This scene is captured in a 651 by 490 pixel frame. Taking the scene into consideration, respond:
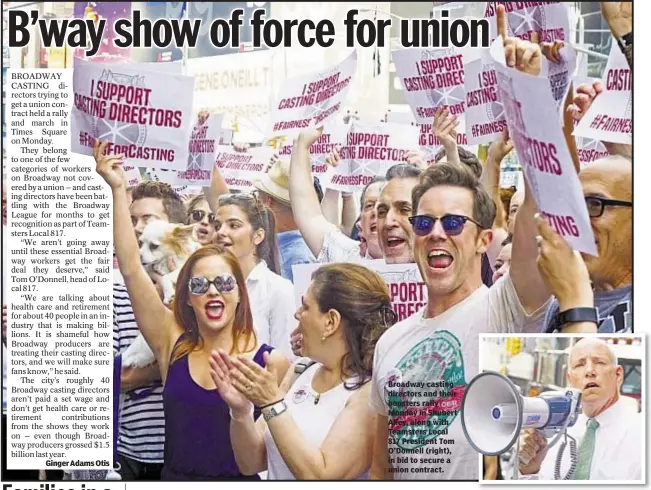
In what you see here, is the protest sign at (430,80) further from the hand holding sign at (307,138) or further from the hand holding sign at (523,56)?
the hand holding sign at (307,138)

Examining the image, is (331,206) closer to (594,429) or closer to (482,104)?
(482,104)

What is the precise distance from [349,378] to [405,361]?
0.27 meters

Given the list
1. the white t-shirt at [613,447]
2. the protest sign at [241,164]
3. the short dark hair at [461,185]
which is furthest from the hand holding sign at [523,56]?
the white t-shirt at [613,447]

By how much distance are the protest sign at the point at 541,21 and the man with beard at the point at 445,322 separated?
0.21 feet

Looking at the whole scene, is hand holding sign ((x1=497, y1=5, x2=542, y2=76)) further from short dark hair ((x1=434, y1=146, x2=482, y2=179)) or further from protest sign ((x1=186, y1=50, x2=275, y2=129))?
protest sign ((x1=186, y1=50, x2=275, y2=129))

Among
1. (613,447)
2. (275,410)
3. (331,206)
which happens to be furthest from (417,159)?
(613,447)

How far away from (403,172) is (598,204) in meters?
0.89

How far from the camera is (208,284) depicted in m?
5.30

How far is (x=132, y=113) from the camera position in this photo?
5.24m

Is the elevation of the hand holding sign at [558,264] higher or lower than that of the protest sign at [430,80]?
lower

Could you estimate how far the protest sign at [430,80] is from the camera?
5270 mm

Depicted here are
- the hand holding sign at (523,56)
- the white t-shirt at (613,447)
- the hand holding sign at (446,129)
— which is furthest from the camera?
the hand holding sign at (446,129)

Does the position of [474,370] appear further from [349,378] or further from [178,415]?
[178,415]

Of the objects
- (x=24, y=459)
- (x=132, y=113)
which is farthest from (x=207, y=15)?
(x=24, y=459)
